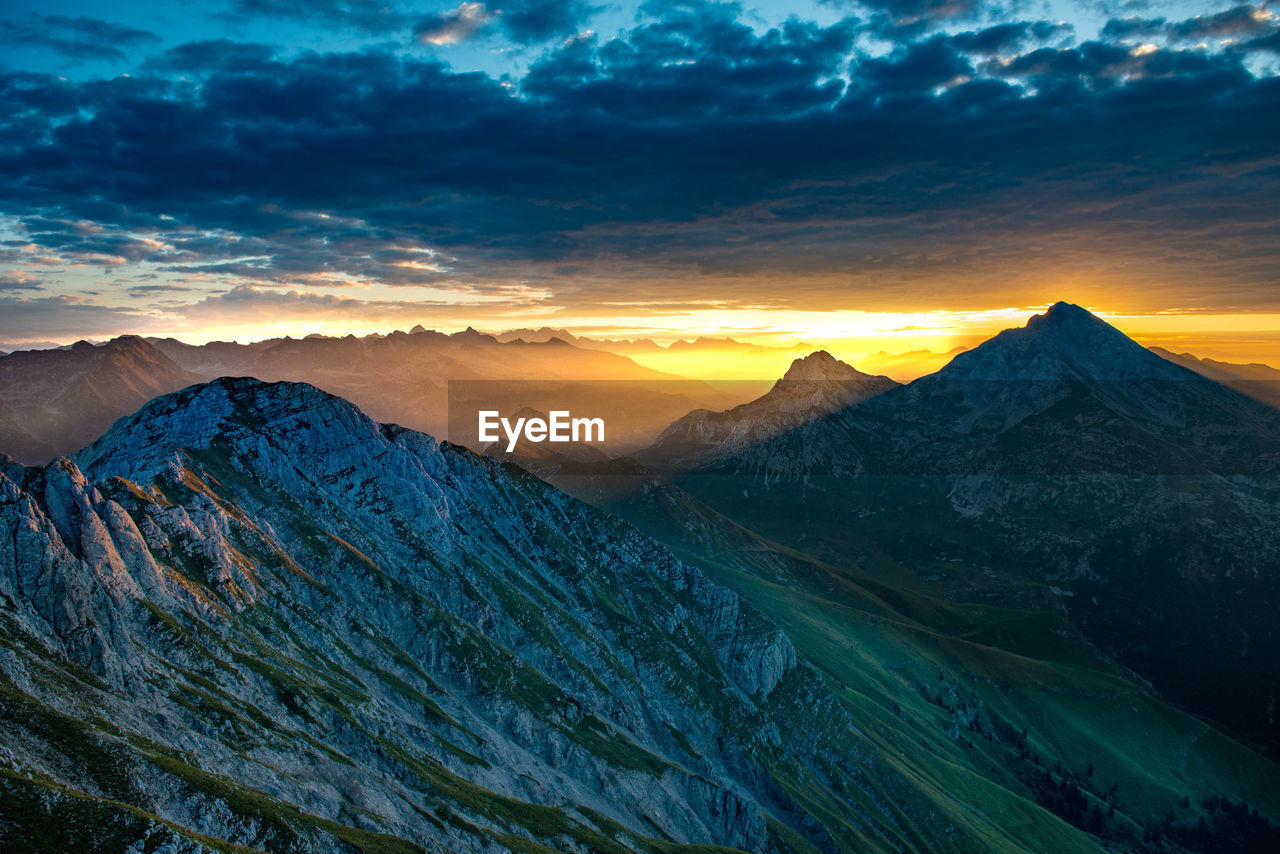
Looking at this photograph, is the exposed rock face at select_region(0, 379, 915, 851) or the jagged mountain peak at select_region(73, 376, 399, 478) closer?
the exposed rock face at select_region(0, 379, 915, 851)

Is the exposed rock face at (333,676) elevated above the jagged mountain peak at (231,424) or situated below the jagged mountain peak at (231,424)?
below

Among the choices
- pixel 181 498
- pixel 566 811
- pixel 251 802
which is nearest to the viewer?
pixel 251 802

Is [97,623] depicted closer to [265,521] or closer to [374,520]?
[265,521]

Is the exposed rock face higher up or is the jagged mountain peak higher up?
the jagged mountain peak

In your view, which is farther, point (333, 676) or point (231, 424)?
point (231, 424)

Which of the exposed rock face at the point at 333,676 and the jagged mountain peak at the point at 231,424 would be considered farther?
the jagged mountain peak at the point at 231,424

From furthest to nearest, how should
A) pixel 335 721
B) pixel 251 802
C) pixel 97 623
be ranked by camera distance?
pixel 335 721
pixel 97 623
pixel 251 802

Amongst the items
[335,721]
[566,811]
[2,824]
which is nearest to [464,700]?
[566,811]

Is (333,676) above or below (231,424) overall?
below
